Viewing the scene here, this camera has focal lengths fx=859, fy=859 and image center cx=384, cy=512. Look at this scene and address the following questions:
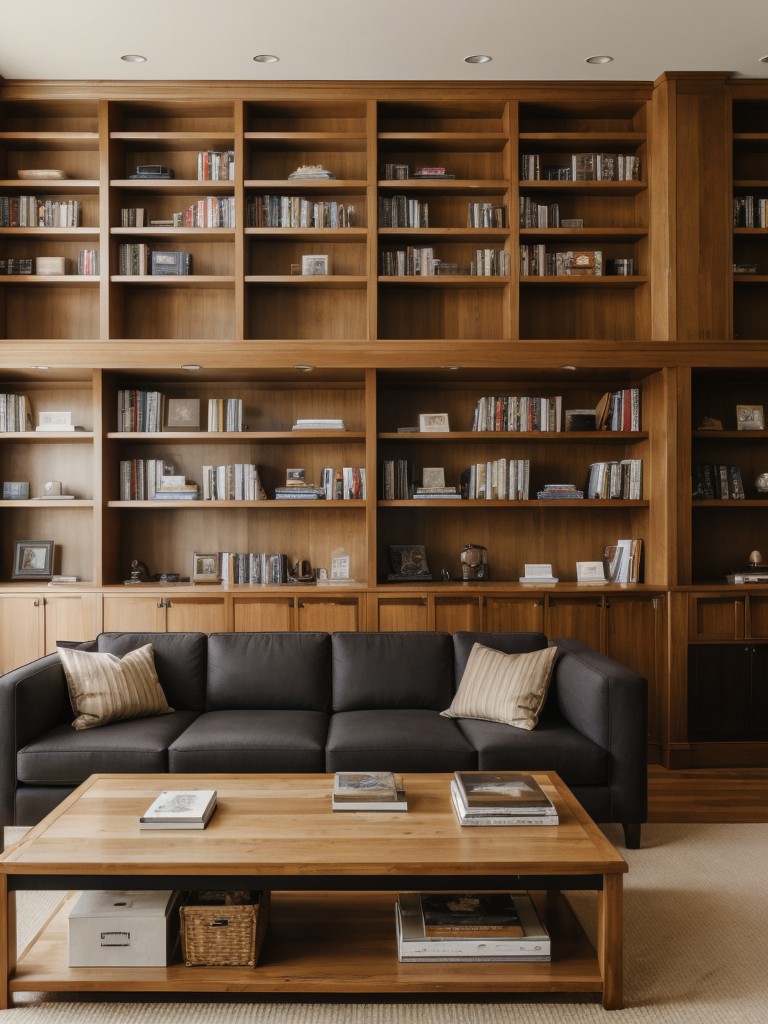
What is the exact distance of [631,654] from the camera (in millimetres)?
4684

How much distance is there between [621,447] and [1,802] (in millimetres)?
3842

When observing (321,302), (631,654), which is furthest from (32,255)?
(631,654)

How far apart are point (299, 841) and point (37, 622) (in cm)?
Result: 291

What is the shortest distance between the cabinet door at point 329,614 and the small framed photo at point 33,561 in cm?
158

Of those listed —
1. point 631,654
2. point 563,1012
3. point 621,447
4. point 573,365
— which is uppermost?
point 573,365

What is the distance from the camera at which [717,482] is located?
4.94m

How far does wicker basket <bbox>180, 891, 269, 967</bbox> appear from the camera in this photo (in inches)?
89.4

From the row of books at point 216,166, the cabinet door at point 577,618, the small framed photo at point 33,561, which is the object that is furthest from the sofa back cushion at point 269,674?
the row of books at point 216,166

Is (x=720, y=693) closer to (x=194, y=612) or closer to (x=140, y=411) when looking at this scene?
(x=194, y=612)

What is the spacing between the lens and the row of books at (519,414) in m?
5.02

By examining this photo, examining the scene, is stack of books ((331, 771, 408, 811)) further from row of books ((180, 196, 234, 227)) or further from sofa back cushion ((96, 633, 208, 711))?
row of books ((180, 196, 234, 227))

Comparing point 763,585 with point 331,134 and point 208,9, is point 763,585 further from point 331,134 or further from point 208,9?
point 208,9

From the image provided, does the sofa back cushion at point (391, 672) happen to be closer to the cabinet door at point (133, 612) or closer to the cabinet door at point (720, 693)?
the cabinet door at point (133, 612)

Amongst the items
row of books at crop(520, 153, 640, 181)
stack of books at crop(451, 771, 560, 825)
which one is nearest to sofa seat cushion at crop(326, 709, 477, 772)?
stack of books at crop(451, 771, 560, 825)
